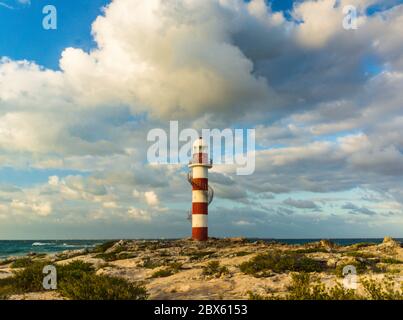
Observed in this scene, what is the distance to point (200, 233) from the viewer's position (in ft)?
157

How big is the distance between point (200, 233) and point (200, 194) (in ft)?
15.7

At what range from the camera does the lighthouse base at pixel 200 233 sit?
157 ft

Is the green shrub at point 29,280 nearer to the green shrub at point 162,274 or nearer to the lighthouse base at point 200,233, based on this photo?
the green shrub at point 162,274

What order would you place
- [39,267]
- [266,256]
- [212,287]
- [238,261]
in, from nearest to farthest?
[212,287], [39,267], [266,256], [238,261]

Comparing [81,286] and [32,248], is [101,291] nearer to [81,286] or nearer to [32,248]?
[81,286]

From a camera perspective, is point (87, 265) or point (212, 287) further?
point (87, 265)

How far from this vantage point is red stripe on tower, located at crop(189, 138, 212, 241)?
47375mm

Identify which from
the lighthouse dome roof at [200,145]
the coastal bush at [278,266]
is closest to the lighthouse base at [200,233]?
the lighthouse dome roof at [200,145]
